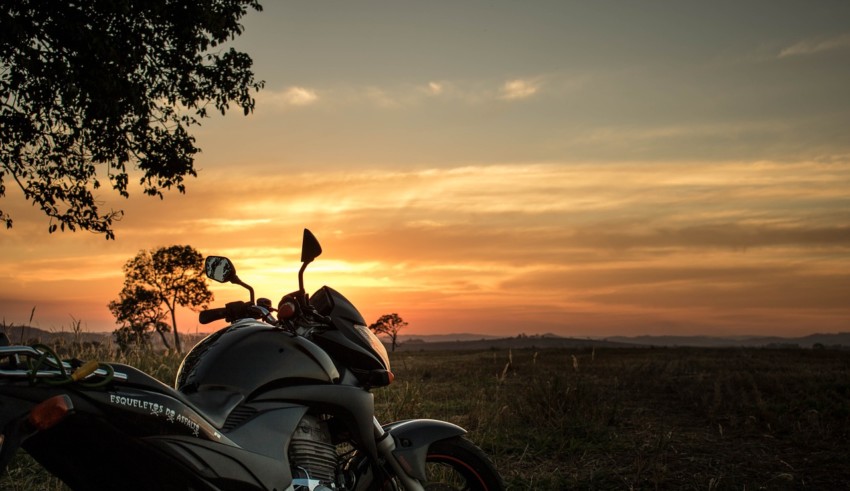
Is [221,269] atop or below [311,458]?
atop

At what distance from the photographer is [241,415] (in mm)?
3479

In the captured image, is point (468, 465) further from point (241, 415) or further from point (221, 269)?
point (221, 269)

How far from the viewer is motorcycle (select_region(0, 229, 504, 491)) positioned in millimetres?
2764

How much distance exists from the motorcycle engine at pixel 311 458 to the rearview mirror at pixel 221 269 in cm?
79

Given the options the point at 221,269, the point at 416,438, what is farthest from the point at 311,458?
the point at 221,269

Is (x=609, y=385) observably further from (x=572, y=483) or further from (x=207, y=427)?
(x=207, y=427)

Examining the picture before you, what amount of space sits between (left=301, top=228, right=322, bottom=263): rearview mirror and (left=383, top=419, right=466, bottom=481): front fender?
102 centimetres

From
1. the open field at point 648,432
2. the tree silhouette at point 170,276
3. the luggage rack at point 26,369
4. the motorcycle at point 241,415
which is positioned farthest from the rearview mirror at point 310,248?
the tree silhouette at point 170,276

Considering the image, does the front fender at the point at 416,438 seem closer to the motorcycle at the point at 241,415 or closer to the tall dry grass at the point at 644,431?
the motorcycle at the point at 241,415

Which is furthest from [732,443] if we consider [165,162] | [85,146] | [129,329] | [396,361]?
[396,361]

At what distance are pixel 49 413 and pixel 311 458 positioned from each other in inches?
55.2

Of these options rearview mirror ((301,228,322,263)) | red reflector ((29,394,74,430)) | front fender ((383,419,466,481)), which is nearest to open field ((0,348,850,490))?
front fender ((383,419,466,481))

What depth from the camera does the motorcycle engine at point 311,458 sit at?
143 inches

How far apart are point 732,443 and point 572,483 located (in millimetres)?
2763
